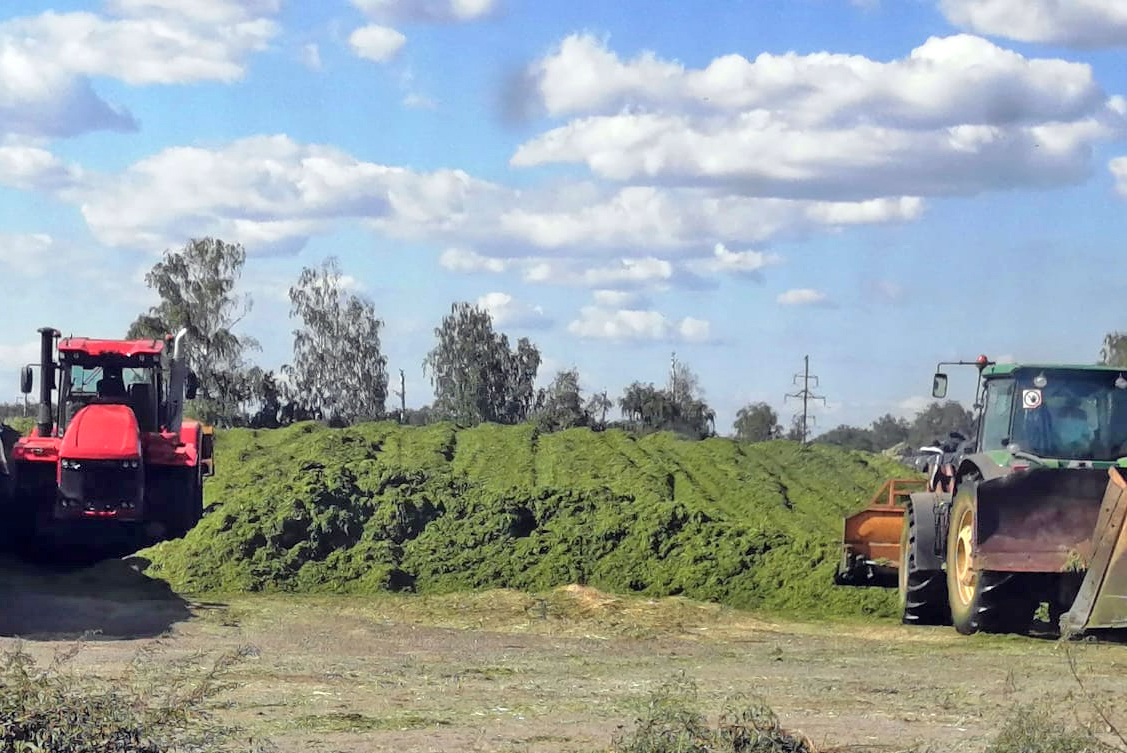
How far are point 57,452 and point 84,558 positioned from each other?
174 centimetres

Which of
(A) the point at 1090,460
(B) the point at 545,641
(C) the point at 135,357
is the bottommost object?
(B) the point at 545,641

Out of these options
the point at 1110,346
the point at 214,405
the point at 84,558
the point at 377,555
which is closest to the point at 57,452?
the point at 84,558

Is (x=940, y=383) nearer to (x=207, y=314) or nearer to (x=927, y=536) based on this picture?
(x=927, y=536)

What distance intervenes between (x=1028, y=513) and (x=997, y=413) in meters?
1.77

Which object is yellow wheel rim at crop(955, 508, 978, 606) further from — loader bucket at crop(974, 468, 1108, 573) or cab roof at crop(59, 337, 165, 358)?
cab roof at crop(59, 337, 165, 358)

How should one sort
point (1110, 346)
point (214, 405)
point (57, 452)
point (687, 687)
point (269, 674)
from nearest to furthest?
point (687, 687)
point (269, 674)
point (57, 452)
point (214, 405)
point (1110, 346)

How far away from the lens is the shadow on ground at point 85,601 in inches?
567

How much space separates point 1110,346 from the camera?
70812 mm

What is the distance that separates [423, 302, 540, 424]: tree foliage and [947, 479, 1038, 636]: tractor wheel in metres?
65.0

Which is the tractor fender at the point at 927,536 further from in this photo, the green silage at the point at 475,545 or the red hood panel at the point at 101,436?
the red hood panel at the point at 101,436

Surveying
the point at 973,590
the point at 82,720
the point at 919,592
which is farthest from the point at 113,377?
the point at 82,720

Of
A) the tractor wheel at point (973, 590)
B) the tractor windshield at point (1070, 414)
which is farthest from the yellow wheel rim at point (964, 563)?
the tractor windshield at point (1070, 414)

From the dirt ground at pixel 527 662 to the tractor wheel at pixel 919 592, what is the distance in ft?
0.63

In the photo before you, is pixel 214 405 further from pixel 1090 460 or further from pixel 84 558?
pixel 1090 460
